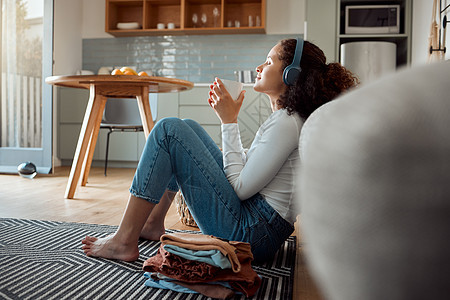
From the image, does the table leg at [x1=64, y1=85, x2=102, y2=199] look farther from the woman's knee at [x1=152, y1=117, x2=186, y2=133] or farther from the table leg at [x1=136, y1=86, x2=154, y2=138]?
the woman's knee at [x1=152, y1=117, x2=186, y2=133]

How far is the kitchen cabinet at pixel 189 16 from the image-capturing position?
4984mm

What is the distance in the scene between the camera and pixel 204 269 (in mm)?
1184

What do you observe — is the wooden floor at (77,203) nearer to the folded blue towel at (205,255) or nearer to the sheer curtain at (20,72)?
the folded blue towel at (205,255)

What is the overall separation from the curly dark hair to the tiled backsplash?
12.4 ft

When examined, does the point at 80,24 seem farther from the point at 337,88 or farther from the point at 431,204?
the point at 431,204

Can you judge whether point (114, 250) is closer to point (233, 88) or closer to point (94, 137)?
point (233, 88)

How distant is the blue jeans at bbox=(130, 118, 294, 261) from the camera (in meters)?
1.37

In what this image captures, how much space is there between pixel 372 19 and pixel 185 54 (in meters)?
2.30

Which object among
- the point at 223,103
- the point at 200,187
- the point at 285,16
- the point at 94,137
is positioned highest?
the point at 285,16

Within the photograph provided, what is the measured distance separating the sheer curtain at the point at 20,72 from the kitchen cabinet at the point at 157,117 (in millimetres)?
509

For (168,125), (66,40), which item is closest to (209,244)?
(168,125)

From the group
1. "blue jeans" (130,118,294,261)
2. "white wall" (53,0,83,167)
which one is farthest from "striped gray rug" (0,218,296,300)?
"white wall" (53,0,83,167)

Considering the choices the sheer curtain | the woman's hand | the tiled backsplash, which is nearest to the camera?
the woman's hand

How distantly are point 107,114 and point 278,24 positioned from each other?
2.20 m
